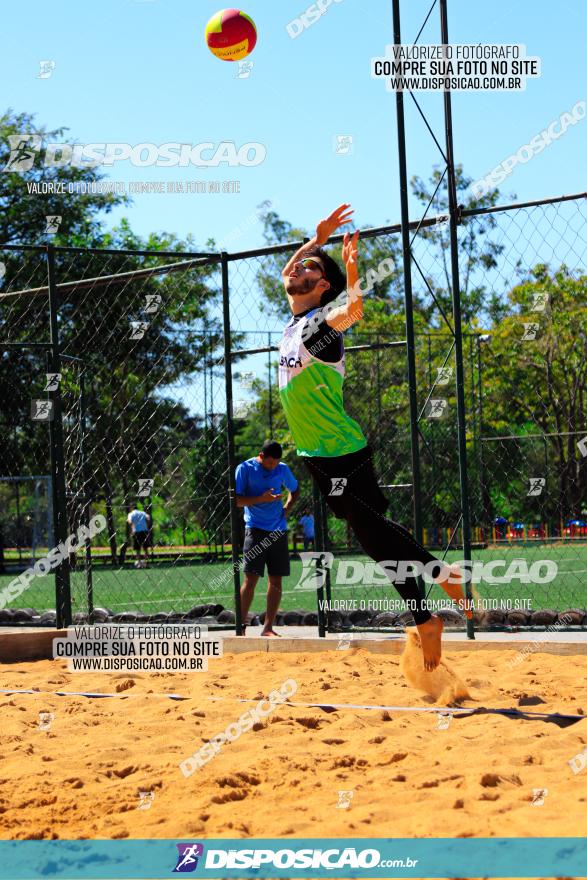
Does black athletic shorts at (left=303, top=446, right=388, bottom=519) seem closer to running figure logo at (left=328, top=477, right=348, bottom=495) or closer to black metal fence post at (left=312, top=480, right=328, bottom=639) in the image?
running figure logo at (left=328, top=477, right=348, bottom=495)

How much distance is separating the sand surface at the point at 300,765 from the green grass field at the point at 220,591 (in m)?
5.43

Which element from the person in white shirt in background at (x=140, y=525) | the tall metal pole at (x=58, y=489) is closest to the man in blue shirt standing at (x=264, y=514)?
the tall metal pole at (x=58, y=489)

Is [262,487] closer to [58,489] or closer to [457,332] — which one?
[58,489]

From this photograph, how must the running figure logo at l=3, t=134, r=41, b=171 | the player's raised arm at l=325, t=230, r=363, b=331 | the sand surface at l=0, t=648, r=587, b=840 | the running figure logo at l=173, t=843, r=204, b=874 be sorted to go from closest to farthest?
the running figure logo at l=173, t=843, r=204, b=874
the sand surface at l=0, t=648, r=587, b=840
the player's raised arm at l=325, t=230, r=363, b=331
the running figure logo at l=3, t=134, r=41, b=171

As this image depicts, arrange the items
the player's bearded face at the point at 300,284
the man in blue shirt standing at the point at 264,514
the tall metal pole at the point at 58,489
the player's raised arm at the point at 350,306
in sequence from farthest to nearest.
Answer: the man in blue shirt standing at the point at 264,514, the tall metal pole at the point at 58,489, the player's bearded face at the point at 300,284, the player's raised arm at the point at 350,306

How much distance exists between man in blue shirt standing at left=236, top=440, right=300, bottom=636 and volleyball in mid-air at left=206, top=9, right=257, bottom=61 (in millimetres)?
3265

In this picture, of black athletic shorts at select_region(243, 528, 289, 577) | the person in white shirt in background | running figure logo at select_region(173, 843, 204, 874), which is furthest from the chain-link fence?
running figure logo at select_region(173, 843, 204, 874)

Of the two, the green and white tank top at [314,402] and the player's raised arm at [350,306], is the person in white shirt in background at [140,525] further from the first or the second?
the player's raised arm at [350,306]

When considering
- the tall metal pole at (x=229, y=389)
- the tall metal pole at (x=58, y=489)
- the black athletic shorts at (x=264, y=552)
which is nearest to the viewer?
the tall metal pole at (x=229, y=389)

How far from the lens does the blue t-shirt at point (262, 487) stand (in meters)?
9.25

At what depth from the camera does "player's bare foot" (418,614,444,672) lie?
17.4 feet

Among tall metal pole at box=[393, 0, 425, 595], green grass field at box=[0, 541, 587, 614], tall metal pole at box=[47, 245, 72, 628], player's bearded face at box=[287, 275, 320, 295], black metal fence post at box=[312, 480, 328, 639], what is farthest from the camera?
green grass field at box=[0, 541, 587, 614]

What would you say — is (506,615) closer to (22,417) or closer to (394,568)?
(394,568)

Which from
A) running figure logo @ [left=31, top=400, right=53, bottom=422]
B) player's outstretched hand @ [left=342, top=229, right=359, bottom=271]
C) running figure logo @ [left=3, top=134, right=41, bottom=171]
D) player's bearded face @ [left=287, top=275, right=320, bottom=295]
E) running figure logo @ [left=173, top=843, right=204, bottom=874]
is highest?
running figure logo @ [left=3, top=134, right=41, bottom=171]
